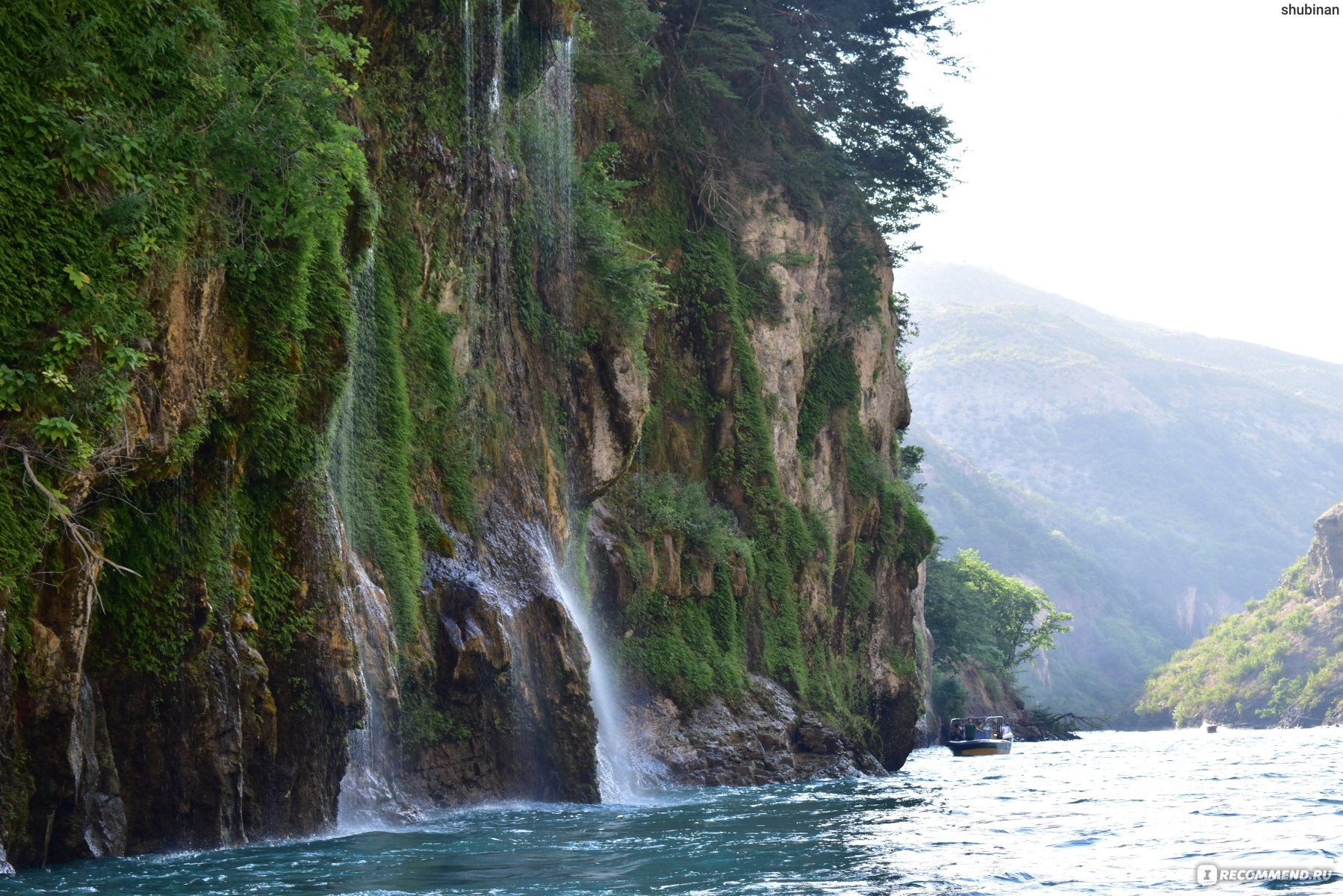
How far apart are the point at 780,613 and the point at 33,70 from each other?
24.9 metres

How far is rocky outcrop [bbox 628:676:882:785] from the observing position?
28.6m

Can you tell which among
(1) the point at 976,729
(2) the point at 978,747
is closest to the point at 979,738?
(1) the point at 976,729

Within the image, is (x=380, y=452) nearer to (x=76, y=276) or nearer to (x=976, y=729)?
(x=76, y=276)

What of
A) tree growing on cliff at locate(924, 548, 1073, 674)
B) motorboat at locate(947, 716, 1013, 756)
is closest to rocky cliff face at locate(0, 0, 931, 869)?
motorboat at locate(947, 716, 1013, 756)

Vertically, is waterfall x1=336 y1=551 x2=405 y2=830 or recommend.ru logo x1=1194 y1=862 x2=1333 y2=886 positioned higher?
waterfall x1=336 y1=551 x2=405 y2=830

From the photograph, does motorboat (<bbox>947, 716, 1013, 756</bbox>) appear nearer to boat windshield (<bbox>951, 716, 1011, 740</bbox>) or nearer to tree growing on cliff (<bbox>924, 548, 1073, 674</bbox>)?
boat windshield (<bbox>951, 716, 1011, 740</bbox>)

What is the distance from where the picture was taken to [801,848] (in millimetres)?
16031

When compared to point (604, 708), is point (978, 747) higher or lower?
lower

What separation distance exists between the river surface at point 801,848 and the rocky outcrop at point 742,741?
146 cm

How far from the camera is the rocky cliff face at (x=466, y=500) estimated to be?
13.8m

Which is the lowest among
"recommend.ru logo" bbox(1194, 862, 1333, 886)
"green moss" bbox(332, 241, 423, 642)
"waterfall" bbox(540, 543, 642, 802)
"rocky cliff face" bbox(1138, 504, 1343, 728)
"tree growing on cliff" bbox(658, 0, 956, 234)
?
"rocky cliff face" bbox(1138, 504, 1343, 728)

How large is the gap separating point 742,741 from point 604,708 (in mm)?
4498

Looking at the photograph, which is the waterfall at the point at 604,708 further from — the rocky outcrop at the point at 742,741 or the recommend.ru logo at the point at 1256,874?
the recommend.ru logo at the point at 1256,874

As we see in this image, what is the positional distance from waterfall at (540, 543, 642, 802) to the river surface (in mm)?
1016
